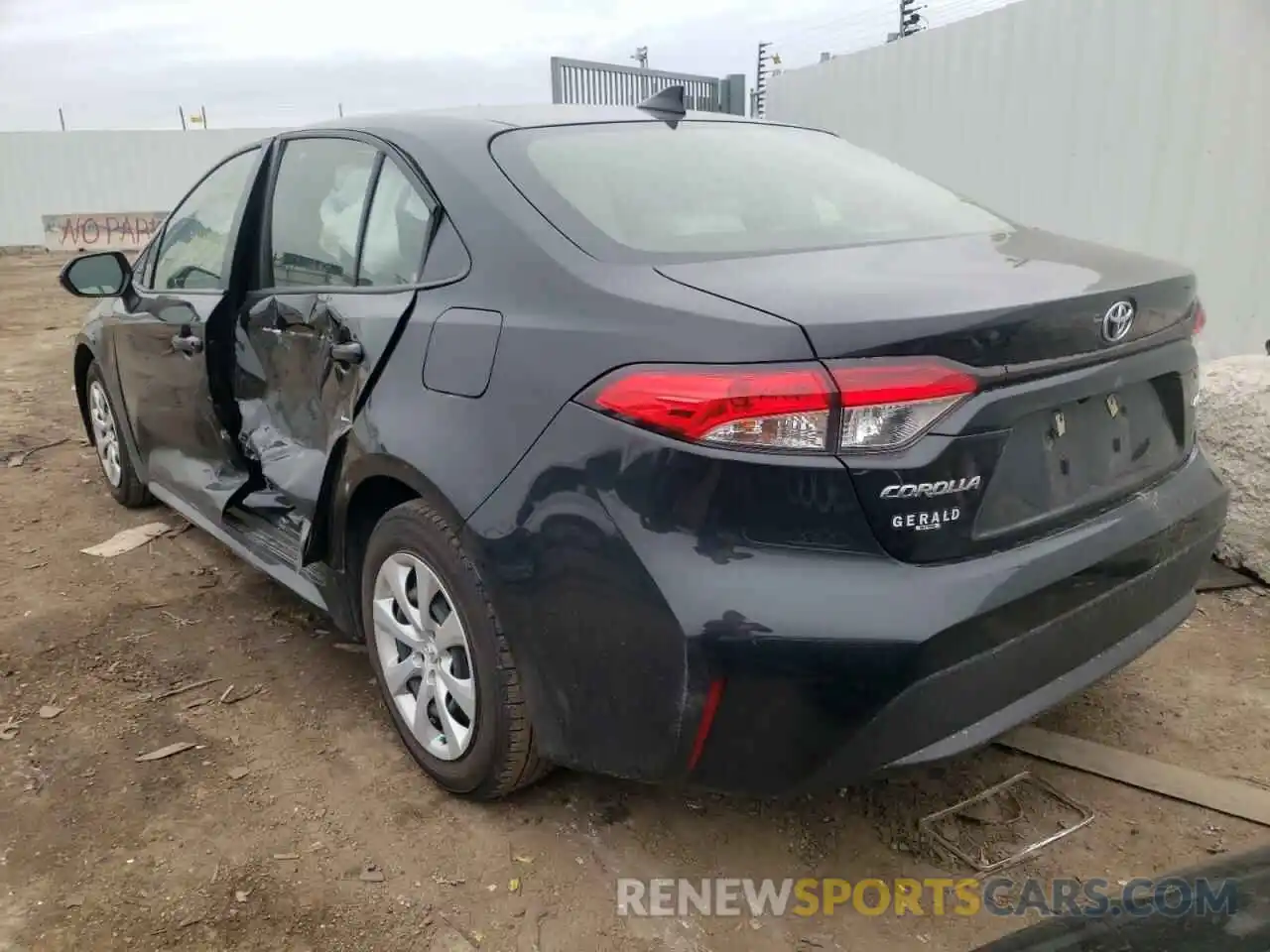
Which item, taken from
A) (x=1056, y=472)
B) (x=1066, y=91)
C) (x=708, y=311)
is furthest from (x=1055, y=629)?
(x=1066, y=91)

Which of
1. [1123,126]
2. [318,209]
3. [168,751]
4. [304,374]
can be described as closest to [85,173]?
[1123,126]

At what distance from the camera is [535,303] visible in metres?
2.14

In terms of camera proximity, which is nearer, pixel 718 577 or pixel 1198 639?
pixel 718 577

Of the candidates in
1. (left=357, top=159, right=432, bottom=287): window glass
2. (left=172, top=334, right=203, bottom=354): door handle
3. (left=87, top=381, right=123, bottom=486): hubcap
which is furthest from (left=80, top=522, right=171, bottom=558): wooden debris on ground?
(left=357, top=159, right=432, bottom=287): window glass

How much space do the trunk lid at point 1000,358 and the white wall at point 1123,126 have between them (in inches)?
136

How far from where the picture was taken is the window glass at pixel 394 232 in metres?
2.56

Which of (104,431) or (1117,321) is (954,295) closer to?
(1117,321)

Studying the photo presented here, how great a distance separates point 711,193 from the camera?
2545mm

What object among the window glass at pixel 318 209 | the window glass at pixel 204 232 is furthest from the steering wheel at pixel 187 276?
the window glass at pixel 318 209

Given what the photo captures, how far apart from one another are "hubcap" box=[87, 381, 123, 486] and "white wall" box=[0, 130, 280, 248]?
723 inches

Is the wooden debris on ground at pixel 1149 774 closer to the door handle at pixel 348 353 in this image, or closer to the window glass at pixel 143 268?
the door handle at pixel 348 353

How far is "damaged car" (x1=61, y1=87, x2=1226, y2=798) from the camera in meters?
1.82

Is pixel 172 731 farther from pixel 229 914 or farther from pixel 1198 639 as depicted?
pixel 1198 639

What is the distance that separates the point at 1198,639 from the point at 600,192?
2.50 m
